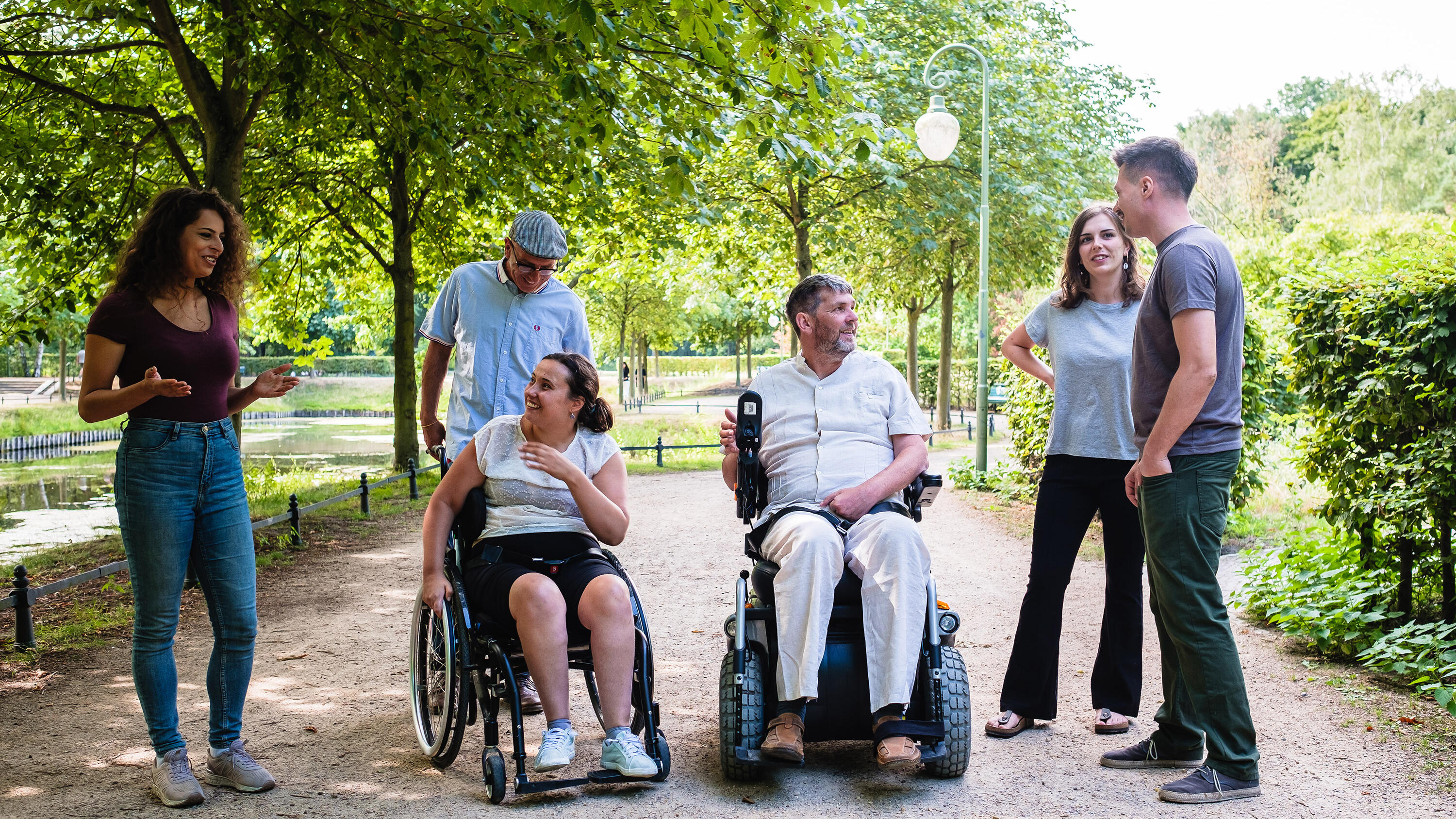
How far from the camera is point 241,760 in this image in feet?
12.5

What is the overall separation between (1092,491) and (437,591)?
253 cm

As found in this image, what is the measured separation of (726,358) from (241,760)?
65032 mm

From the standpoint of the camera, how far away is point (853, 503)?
13.1 feet

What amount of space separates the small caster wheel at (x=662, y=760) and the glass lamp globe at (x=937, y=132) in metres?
11.2

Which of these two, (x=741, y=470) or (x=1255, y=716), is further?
(x=1255, y=716)

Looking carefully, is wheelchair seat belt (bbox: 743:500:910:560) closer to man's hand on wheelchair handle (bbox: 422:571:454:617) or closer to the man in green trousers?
the man in green trousers

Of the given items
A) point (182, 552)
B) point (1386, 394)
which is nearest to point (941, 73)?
point (1386, 394)

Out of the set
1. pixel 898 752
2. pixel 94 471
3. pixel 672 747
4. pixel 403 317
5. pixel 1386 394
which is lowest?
pixel 94 471

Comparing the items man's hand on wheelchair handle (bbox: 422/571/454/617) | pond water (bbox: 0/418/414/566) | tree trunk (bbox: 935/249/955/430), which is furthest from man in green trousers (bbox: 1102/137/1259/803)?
tree trunk (bbox: 935/249/955/430)

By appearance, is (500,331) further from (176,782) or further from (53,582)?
(53,582)

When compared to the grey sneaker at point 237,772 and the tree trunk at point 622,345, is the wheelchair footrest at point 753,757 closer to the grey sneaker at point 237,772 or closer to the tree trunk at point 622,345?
the grey sneaker at point 237,772

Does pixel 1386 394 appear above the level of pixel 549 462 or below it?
above

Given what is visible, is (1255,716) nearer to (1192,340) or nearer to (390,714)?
(1192,340)

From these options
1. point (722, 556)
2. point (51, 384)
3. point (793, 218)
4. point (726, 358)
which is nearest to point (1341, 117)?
point (726, 358)
